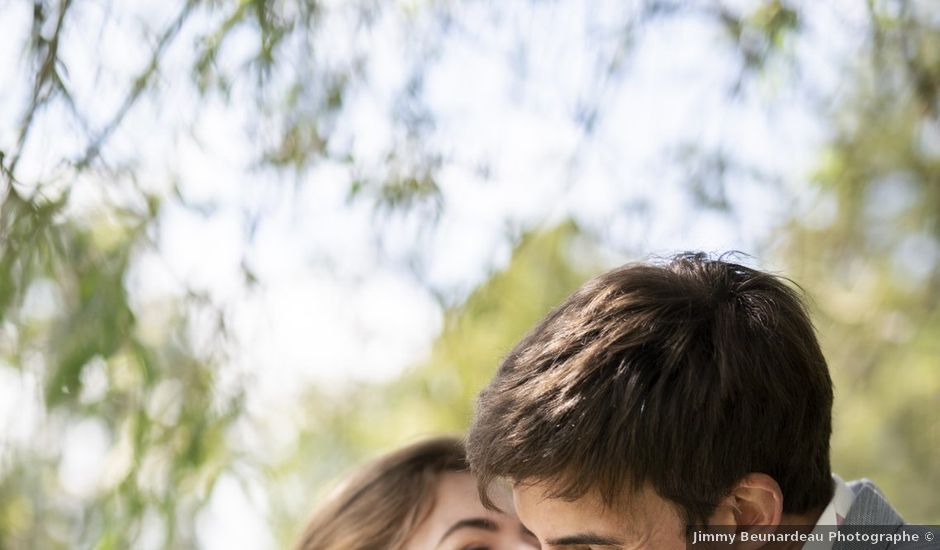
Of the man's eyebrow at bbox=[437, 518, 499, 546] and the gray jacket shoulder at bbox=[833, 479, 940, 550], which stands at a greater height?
the man's eyebrow at bbox=[437, 518, 499, 546]

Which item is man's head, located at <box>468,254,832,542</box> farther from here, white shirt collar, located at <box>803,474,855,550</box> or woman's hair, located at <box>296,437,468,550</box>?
woman's hair, located at <box>296,437,468,550</box>

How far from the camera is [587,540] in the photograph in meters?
1.84

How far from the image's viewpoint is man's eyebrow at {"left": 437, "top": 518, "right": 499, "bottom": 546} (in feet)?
8.05

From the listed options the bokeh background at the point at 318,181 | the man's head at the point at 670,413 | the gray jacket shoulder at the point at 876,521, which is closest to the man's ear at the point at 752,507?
the man's head at the point at 670,413

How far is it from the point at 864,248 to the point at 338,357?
2438 mm

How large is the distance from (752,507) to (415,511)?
956 millimetres

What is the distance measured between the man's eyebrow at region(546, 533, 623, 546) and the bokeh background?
24.3 inches

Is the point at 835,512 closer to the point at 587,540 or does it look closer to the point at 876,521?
the point at 876,521

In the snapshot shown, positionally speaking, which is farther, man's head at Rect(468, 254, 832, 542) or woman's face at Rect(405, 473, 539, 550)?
woman's face at Rect(405, 473, 539, 550)

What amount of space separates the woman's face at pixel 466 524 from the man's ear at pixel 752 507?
53cm

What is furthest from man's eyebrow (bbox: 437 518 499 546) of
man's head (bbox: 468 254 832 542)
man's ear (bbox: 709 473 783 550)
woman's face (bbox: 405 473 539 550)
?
man's ear (bbox: 709 473 783 550)

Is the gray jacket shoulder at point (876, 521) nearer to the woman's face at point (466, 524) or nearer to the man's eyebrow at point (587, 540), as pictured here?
the man's eyebrow at point (587, 540)

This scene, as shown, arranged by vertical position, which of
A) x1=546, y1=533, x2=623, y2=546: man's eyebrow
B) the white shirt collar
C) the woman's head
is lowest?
the white shirt collar

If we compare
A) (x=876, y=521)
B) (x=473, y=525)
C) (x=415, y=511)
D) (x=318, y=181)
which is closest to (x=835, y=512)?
(x=876, y=521)
